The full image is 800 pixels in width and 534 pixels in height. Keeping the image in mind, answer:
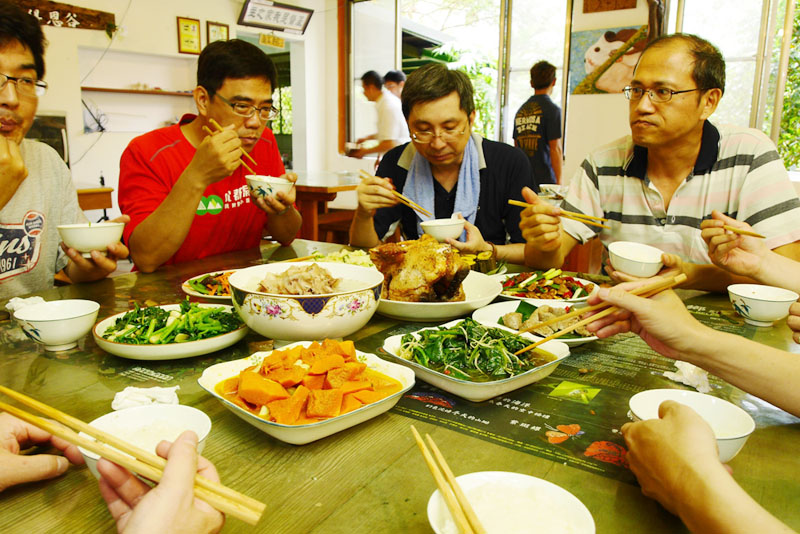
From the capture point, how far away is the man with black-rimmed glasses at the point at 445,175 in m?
2.78

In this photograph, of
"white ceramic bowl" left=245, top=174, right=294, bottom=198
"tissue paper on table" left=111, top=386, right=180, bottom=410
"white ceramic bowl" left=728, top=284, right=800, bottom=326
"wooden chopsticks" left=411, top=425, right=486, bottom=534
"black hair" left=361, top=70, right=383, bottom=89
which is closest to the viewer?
"wooden chopsticks" left=411, top=425, right=486, bottom=534

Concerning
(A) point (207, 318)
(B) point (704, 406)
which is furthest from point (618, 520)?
(A) point (207, 318)

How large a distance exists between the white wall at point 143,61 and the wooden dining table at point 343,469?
583cm

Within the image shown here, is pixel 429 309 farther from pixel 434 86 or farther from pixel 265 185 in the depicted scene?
pixel 434 86

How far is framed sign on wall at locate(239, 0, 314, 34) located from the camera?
8.20 m

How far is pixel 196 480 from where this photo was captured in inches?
Result: 29.9

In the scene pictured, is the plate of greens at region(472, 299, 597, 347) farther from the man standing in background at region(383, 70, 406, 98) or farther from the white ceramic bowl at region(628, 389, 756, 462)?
the man standing in background at region(383, 70, 406, 98)

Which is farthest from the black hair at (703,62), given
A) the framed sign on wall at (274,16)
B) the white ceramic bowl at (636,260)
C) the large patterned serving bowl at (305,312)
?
the framed sign on wall at (274,16)

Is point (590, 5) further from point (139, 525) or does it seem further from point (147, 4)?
point (139, 525)

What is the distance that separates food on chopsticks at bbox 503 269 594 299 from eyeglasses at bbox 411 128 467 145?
3.36 ft

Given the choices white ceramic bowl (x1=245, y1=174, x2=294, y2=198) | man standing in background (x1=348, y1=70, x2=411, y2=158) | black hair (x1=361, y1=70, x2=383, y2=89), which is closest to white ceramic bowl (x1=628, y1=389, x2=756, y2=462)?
white ceramic bowl (x1=245, y1=174, x2=294, y2=198)

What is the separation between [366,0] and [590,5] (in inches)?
157

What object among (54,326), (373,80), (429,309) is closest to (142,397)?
(54,326)

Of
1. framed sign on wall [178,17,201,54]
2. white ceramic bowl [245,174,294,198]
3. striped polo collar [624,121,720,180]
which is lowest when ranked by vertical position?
white ceramic bowl [245,174,294,198]
